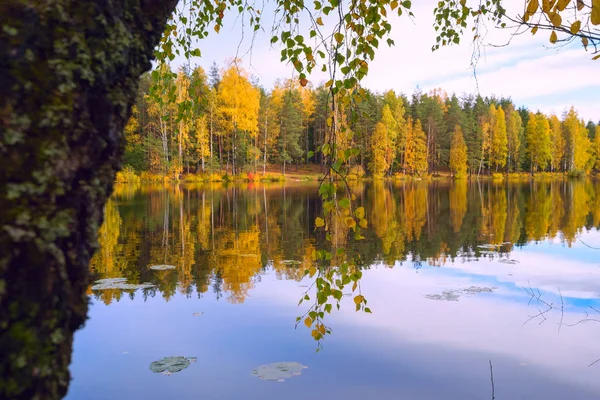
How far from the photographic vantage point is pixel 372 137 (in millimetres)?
52625

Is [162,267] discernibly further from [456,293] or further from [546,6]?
[546,6]

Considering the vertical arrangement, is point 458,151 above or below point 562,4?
above

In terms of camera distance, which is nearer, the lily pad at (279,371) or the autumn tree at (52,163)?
the autumn tree at (52,163)

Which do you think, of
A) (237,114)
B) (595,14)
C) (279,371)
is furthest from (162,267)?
(237,114)

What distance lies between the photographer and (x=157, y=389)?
14.3 feet

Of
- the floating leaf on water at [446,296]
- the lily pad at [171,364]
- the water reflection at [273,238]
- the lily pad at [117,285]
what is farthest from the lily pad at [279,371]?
the lily pad at [117,285]

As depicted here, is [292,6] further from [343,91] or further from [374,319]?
[374,319]

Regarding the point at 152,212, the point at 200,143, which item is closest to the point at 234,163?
the point at 200,143

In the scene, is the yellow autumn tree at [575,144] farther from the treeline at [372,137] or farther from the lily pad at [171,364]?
the lily pad at [171,364]

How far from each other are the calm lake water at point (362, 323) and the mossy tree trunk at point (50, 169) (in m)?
1.30

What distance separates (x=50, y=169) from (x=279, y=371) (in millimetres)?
4221

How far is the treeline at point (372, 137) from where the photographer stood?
45.1m

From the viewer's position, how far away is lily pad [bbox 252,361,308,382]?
464 cm

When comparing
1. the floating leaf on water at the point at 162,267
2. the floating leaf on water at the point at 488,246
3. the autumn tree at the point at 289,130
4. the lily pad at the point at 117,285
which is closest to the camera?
the lily pad at the point at 117,285
